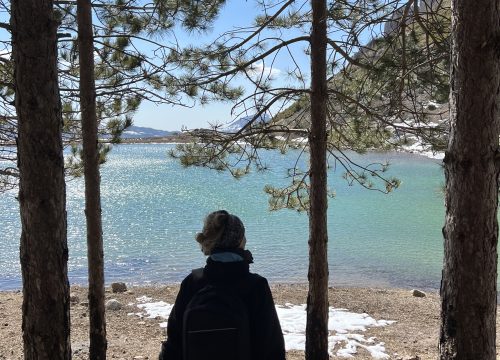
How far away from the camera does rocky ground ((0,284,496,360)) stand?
24.2 ft

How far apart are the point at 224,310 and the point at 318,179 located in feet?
12.3

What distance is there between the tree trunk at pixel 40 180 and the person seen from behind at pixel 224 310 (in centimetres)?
88

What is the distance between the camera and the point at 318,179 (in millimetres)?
5668

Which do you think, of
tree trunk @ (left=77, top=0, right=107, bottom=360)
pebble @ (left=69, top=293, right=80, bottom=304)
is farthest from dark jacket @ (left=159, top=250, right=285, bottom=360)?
pebble @ (left=69, top=293, right=80, bottom=304)

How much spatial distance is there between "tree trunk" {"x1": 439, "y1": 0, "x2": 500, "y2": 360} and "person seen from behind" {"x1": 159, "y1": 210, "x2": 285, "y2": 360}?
3.39 ft

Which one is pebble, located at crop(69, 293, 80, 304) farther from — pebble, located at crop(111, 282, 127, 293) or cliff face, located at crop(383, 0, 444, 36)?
cliff face, located at crop(383, 0, 444, 36)

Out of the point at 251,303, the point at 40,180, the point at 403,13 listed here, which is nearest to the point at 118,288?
the point at 403,13

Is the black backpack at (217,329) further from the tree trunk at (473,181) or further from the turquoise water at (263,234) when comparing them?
the turquoise water at (263,234)

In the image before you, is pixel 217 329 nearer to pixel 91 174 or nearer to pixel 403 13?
pixel 403 13

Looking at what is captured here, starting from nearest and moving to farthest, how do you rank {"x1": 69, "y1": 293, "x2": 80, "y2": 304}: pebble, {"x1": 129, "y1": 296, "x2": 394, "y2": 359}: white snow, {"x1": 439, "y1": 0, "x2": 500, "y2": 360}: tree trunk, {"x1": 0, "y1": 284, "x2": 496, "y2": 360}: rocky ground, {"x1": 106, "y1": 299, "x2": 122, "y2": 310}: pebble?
{"x1": 439, "y1": 0, "x2": 500, "y2": 360}: tree trunk < {"x1": 0, "y1": 284, "x2": 496, "y2": 360}: rocky ground < {"x1": 129, "y1": 296, "x2": 394, "y2": 359}: white snow < {"x1": 106, "y1": 299, "x2": 122, "y2": 310}: pebble < {"x1": 69, "y1": 293, "x2": 80, "y2": 304}: pebble

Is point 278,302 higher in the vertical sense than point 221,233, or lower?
lower

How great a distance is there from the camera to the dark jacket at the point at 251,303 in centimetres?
211

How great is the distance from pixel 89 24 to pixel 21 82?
308cm

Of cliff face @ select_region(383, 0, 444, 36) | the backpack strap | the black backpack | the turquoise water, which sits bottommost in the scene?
the turquoise water
